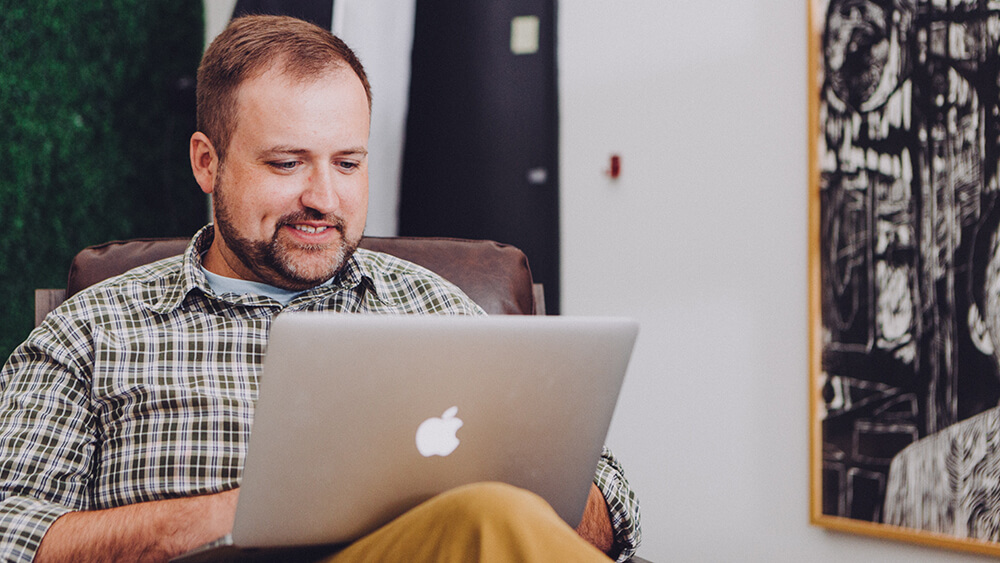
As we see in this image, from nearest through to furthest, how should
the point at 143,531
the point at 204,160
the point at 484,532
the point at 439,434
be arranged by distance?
1. the point at 484,532
2. the point at 439,434
3. the point at 143,531
4. the point at 204,160

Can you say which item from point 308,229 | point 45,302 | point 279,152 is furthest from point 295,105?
point 45,302

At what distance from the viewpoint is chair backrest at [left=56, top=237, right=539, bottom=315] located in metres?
1.41

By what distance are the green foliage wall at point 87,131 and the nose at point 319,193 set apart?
1156 mm

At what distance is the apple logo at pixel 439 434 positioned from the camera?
2.62 feet

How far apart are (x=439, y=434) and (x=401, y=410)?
0.05 metres

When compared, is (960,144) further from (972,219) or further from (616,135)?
(616,135)

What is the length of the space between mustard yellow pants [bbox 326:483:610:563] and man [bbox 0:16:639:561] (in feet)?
0.91

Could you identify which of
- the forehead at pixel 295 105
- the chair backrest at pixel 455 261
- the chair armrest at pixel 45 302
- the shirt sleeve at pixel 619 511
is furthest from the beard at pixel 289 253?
the shirt sleeve at pixel 619 511

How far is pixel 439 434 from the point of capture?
2.65 ft

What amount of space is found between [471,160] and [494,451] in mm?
1303

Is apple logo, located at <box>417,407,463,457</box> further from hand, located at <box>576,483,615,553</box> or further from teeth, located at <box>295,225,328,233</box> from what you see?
teeth, located at <box>295,225,328,233</box>

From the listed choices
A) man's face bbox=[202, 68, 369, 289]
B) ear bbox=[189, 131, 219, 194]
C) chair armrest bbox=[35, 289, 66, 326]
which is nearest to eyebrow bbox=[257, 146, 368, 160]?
man's face bbox=[202, 68, 369, 289]

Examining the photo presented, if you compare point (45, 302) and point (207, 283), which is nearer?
point (207, 283)

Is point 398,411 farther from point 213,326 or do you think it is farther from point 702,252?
point 702,252
